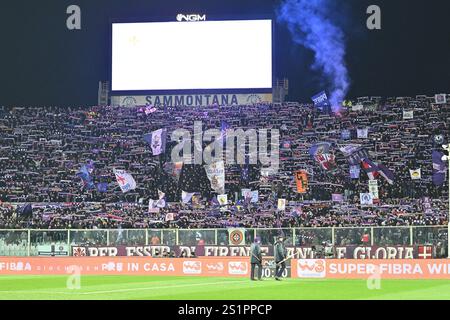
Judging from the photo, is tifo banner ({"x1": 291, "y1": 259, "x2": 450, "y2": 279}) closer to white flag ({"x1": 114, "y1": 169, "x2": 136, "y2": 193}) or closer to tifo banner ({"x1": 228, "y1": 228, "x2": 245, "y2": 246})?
tifo banner ({"x1": 228, "y1": 228, "x2": 245, "y2": 246})

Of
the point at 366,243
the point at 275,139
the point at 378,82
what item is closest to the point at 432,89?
the point at 378,82

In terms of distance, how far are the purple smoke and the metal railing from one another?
19.2 meters

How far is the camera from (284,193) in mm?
53250

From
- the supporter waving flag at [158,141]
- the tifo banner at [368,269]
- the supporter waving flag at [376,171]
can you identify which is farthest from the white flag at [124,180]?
the tifo banner at [368,269]

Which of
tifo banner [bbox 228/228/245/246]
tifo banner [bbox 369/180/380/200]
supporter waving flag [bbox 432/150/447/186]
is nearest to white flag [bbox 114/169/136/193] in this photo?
tifo banner [bbox 228/228/245/246]

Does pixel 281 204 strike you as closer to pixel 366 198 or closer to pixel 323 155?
pixel 366 198

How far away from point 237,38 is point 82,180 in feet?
45.1

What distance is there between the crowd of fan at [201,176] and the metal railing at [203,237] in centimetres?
493

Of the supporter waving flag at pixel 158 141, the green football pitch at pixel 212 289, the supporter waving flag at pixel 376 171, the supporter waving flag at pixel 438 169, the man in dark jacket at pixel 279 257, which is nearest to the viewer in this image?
the green football pitch at pixel 212 289

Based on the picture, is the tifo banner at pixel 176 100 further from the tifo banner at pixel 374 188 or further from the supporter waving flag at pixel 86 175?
the tifo banner at pixel 374 188

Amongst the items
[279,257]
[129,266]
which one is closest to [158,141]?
[129,266]

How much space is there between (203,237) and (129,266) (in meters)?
6.57

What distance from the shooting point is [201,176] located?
55.2m

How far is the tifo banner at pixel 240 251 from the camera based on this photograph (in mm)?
40219
